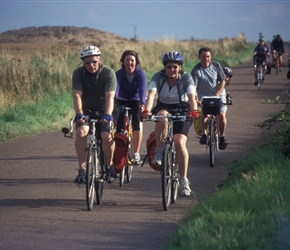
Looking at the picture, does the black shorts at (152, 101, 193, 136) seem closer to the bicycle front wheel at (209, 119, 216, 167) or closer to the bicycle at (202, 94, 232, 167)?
the bicycle at (202, 94, 232, 167)

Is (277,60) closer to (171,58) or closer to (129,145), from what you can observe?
(129,145)

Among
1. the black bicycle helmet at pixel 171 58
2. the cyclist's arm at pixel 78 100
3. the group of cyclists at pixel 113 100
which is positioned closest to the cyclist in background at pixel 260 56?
the group of cyclists at pixel 113 100

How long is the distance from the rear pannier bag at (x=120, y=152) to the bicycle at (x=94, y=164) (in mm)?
286

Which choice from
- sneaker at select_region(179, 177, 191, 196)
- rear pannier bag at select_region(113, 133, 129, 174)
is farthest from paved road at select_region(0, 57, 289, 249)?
rear pannier bag at select_region(113, 133, 129, 174)

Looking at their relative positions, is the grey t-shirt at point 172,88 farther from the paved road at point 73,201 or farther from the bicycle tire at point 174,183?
the paved road at point 73,201

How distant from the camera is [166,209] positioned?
32.3 ft

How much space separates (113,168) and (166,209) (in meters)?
1.29

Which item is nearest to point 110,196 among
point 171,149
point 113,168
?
point 113,168

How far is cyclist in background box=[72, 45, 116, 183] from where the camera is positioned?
10.4 m

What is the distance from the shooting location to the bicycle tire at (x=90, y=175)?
32.1ft

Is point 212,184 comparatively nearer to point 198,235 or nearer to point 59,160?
point 59,160

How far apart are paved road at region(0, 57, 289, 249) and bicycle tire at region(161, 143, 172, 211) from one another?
14cm

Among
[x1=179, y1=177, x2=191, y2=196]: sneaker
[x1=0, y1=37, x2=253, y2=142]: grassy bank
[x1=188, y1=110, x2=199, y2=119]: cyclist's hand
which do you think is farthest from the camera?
[x1=0, y1=37, x2=253, y2=142]: grassy bank

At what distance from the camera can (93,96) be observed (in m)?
10.7
